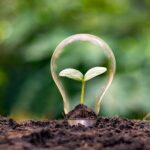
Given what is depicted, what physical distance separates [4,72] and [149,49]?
138 centimetres

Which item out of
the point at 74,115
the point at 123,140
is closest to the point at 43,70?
the point at 74,115

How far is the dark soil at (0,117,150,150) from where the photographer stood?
1.15 m

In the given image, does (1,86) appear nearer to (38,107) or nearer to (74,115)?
(38,107)

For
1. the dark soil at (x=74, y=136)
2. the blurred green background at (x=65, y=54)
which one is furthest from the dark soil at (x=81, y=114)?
the blurred green background at (x=65, y=54)

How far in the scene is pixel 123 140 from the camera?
1196 millimetres

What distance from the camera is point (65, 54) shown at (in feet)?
14.6

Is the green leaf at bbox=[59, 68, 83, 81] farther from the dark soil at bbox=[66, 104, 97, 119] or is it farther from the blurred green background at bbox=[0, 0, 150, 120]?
the blurred green background at bbox=[0, 0, 150, 120]

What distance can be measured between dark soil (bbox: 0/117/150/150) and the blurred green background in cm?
262

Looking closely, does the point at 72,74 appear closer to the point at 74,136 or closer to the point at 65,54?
the point at 74,136

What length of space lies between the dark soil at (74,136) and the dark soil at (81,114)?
0.10 feet

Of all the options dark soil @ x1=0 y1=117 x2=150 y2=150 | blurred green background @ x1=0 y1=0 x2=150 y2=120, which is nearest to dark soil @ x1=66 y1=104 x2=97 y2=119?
dark soil @ x1=0 y1=117 x2=150 y2=150

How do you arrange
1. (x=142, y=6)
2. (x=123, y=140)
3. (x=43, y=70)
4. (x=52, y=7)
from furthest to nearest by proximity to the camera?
(x=142, y=6) < (x=52, y=7) < (x=43, y=70) < (x=123, y=140)

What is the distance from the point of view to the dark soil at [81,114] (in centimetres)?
151

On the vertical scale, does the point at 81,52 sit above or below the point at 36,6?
below
